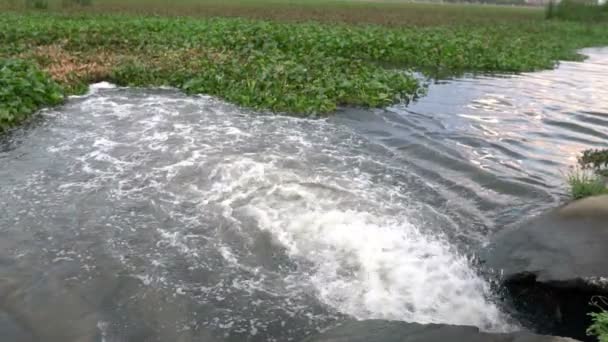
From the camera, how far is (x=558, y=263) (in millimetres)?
5434

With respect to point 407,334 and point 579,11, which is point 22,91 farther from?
point 579,11

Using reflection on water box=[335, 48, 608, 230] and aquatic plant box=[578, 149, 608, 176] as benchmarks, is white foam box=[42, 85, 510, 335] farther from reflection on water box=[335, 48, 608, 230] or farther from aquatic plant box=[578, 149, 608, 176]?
aquatic plant box=[578, 149, 608, 176]

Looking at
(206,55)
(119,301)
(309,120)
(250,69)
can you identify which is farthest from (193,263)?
(206,55)

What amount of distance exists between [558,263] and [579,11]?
4320 cm

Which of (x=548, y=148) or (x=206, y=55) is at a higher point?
(x=206, y=55)

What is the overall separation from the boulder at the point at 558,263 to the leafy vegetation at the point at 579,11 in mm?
41365

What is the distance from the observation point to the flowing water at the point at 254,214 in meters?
5.10

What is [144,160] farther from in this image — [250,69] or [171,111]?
[250,69]

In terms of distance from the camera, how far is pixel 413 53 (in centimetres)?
2034

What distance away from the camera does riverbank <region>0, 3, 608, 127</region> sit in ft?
44.1

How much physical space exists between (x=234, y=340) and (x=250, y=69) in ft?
37.3

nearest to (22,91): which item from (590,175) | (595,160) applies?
(590,175)

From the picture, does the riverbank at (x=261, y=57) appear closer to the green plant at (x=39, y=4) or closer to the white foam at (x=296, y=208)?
the white foam at (x=296, y=208)

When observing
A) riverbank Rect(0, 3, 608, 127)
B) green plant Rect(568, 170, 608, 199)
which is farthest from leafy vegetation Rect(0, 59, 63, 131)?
green plant Rect(568, 170, 608, 199)
